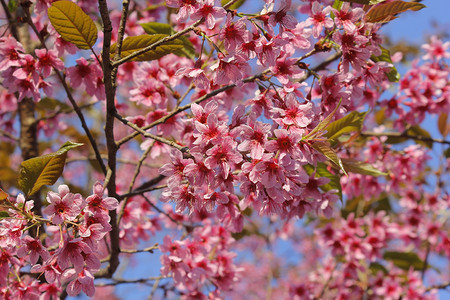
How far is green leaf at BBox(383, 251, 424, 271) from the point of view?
3652 mm

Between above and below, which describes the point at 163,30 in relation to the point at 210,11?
above

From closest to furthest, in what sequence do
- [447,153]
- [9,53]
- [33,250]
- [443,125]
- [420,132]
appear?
[33,250] → [9,53] → [420,132] → [443,125] → [447,153]

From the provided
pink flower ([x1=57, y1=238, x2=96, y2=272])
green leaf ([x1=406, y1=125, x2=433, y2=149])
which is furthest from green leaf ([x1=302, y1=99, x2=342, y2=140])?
green leaf ([x1=406, y1=125, x2=433, y2=149])

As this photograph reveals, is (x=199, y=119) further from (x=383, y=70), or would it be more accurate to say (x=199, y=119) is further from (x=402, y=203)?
(x=402, y=203)

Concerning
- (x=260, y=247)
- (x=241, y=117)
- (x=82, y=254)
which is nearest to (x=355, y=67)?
(x=241, y=117)

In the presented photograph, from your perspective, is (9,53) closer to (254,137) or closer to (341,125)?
(254,137)

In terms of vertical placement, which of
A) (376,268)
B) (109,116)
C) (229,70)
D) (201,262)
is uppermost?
(229,70)

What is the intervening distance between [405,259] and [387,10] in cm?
266

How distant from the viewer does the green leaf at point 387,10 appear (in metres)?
1.69

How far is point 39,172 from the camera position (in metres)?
1.57

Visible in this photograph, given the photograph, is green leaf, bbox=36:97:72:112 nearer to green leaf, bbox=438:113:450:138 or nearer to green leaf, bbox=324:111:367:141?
green leaf, bbox=324:111:367:141

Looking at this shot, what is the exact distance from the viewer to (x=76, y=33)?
1.69m

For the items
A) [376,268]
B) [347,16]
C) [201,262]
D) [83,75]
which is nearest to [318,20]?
[347,16]

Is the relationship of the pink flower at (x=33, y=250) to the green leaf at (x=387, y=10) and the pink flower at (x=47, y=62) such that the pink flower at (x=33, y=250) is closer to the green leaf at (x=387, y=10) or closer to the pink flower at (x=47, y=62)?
the pink flower at (x=47, y=62)
